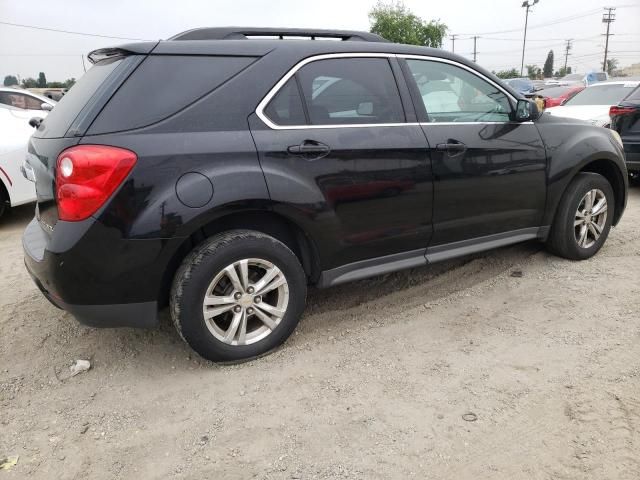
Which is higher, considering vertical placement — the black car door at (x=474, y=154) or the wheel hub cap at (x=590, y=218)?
the black car door at (x=474, y=154)

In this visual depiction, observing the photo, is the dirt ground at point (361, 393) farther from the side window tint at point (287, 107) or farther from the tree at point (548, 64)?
the tree at point (548, 64)

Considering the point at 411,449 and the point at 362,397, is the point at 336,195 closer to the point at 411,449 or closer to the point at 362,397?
the point at 362,397

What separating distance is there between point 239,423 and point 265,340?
574 mm

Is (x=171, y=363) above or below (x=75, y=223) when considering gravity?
below

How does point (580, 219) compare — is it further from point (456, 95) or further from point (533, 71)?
point (533, 71)

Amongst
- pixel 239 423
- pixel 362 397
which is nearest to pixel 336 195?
pixel 362 397

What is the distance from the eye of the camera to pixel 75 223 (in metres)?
2.42

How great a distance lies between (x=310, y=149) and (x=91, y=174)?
111 centimetres

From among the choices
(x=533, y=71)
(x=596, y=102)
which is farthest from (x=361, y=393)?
(x=533, y=71)

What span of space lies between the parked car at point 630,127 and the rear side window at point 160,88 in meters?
5.94

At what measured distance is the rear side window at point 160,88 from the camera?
248cm

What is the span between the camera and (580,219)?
13.7 ft

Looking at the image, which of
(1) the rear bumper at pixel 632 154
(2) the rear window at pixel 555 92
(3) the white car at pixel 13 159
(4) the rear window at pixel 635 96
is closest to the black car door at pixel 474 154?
(1) the rear bumper at pixel 632 154

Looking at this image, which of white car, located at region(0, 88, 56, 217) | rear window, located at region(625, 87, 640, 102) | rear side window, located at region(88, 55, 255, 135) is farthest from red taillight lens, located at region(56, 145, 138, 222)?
rear window, located at region(625, 87, 640, 102)
